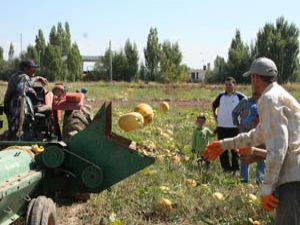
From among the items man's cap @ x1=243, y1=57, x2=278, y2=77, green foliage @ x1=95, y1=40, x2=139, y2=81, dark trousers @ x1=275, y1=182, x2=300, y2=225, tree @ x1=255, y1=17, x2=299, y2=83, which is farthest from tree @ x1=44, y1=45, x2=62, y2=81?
dark trousers @ x1=275, y1=182, x2=300, y2=225

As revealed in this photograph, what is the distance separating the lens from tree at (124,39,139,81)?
6506 cm

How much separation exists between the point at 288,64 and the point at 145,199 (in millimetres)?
51609

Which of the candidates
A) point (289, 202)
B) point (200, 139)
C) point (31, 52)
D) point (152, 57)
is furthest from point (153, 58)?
point (289, 202)

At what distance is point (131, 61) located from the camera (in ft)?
215

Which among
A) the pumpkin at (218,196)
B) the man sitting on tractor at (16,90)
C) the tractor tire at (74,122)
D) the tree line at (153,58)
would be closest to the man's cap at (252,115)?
the pumpkin at (218,196)

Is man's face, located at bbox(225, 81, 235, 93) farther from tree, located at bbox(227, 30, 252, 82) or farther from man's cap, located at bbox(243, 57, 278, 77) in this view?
tree, located at bbox(227, 30, 252, 82)

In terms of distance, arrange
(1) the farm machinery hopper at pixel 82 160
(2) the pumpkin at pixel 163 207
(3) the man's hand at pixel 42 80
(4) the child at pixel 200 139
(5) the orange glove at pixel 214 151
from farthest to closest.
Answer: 1. (4) the child at pixel 200 139
2. (3) the man's hand at pixel 42 80
3. (2) the pumpkin at pixel 163 207
4. (1) the farm machinery hopper at pixel 82 160
5. (5) the orange glove at pixel 214 151

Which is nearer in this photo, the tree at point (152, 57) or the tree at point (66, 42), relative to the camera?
the tree at point (152, 57)

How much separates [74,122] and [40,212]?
315 cm

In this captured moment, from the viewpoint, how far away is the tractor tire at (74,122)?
7.37 m

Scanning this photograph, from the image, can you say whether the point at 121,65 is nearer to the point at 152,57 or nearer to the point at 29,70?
Result: the point at 152,57

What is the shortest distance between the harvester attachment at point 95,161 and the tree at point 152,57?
200ft

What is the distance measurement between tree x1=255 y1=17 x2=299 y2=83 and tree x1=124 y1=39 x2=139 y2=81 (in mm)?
15875

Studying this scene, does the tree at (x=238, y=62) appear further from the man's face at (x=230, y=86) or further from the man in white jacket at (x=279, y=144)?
the man in white jacket at (x=279, y=144)
